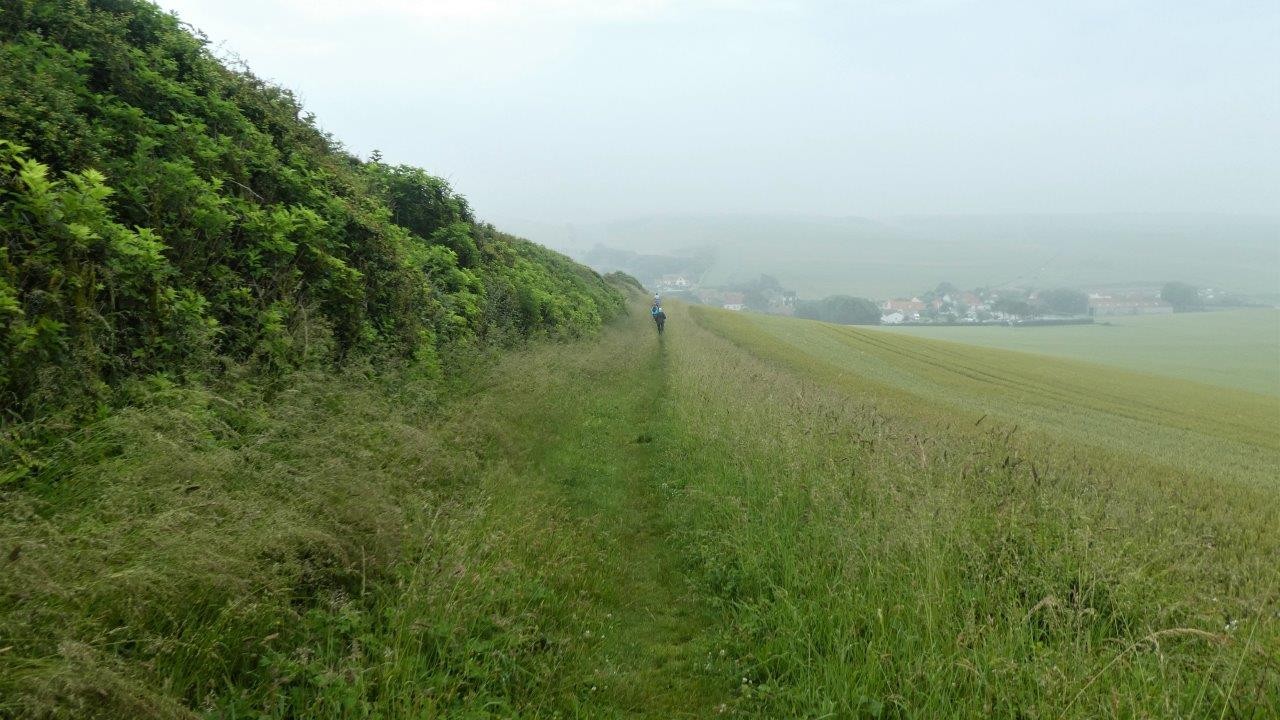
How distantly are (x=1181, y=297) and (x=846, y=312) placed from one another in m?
77.6

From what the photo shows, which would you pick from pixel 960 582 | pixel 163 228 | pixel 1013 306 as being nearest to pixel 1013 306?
pixel 1013 306

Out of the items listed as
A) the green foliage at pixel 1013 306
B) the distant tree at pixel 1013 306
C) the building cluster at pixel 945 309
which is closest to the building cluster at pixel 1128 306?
the green foliage at pixel 1013 306

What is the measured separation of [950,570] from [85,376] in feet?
22.3

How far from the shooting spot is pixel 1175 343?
77.1 metres

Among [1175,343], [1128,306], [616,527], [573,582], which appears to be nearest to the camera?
[573,582]

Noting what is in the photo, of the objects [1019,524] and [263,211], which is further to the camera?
[263,211]

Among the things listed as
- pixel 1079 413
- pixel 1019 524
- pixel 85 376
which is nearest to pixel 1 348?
pixel 85 376

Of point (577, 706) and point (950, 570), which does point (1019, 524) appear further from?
point (577, 706)

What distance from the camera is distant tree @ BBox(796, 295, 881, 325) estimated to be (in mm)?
133625

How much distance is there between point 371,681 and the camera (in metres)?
3.50

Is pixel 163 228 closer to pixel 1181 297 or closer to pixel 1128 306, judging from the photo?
pixel 1128 306

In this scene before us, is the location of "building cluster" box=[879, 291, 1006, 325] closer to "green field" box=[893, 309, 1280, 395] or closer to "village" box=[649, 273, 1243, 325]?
"village" box=[649, 273, 1243, 325]

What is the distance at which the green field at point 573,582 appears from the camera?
3.21 metres

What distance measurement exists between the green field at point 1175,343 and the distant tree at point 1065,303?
9.25 m
